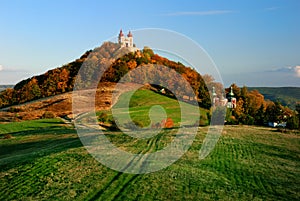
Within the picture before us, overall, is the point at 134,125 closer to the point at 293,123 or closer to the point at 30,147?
the point at 30,147

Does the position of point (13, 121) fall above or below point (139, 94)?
below

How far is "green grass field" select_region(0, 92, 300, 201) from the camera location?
19.8m

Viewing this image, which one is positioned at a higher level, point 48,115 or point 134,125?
point 48,115

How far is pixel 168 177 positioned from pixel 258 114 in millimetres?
58960

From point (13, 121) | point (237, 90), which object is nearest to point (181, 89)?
point (13, 121)

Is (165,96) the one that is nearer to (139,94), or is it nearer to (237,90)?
(139,94)

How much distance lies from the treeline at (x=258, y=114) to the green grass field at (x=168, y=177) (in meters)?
28.6

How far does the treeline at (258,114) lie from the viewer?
62.1 meters

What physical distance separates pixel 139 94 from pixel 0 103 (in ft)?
193

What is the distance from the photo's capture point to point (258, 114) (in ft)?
250

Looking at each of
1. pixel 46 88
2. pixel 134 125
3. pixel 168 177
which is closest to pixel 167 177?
pixel 168 177

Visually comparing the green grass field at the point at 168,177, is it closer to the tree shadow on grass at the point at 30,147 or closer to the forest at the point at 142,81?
the tree shadow on grass at the point at 30,147

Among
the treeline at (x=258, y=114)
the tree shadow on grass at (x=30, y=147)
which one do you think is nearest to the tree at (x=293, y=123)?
the treeline at (x=258, y=114)

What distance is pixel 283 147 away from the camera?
3366cm
